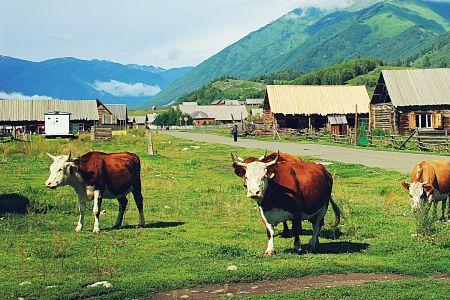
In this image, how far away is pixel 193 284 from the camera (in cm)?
993

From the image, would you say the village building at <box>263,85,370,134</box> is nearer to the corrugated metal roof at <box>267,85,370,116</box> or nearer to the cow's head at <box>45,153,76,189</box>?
the corrugated metal roof at <box>267,85,370,116</box>

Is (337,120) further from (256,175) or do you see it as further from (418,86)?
(256,175)

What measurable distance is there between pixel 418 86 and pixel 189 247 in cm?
5884

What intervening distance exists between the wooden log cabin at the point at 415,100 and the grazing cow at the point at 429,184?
160ft

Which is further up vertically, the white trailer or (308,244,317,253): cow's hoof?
the white trailer

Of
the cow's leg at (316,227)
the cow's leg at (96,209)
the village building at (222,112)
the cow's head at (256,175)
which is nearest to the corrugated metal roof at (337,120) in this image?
the cow's leg at (96,209)

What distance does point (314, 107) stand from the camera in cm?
8025

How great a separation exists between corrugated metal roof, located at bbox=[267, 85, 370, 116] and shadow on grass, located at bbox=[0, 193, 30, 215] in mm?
61024

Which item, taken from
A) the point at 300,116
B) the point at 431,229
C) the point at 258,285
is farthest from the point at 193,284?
the point at 300,116

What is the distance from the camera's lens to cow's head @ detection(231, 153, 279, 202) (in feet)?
36.9

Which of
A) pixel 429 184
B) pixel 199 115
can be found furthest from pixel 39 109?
pixel 199 115

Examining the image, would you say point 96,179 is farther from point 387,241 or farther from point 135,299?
point 387,241

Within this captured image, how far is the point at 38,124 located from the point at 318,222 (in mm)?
89553

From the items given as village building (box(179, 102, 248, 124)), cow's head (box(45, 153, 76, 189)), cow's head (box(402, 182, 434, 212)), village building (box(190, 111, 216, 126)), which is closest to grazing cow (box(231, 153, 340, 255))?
cow's head (box(402, 182, 434, 212))
